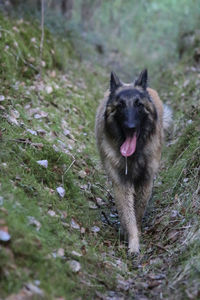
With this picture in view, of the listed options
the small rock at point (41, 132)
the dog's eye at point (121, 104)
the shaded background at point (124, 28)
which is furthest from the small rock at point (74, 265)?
the shaded background at point (124, 28)

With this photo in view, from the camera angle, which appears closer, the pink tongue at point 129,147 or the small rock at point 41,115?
the pink tongue at point 129,147

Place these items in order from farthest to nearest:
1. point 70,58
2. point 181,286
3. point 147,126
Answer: point 70,58 < point 147,126 < point 181,286

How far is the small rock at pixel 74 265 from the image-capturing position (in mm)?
3584

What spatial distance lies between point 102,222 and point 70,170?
2.90 feet

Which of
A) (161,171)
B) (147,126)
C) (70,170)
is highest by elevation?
(147,126)

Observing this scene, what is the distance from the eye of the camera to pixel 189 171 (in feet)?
18.2

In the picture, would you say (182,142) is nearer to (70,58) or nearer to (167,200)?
(167,200)

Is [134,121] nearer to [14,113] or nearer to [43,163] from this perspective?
[43,163]

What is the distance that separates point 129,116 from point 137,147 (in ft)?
1.79

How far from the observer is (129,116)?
4.85 m

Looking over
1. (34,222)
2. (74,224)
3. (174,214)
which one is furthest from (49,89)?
(34,222)

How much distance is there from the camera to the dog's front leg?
4938mm

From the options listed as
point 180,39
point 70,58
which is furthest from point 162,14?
point 70,58

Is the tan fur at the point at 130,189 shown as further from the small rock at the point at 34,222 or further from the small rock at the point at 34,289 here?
the small rock at the point at 34,289
